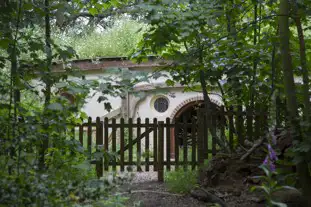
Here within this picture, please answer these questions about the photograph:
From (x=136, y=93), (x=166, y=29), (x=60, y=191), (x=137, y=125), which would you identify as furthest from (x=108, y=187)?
(x=137, y=125)

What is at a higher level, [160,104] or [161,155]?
[160,104]

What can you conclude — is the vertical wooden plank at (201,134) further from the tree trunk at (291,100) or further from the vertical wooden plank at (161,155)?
the tree trunk at (291,100)

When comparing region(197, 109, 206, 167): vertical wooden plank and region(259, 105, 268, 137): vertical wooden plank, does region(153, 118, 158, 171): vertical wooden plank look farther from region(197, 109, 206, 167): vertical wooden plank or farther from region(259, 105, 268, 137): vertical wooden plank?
region(259, 105, 268, 137): vertical wooden plank

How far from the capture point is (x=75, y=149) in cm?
353

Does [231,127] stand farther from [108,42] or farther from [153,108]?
[108,42]

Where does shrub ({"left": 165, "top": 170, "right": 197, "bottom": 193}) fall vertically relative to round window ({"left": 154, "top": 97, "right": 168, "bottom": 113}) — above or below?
below

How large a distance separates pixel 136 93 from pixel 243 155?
3.06m

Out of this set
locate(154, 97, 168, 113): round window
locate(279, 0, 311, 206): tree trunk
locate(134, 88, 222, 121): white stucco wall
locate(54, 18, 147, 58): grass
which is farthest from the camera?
locate(54, 18, 147, 58): grass

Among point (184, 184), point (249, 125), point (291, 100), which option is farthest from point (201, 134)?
point (291, 100)

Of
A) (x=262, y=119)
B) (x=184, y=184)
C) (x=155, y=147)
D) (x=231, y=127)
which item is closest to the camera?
(x=184, y=184)

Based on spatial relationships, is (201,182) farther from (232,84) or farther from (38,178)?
(38,178)

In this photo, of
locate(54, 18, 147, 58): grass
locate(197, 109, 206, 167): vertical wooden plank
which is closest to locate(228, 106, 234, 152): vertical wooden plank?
locate(197, 109, 206, 167): vertical wooden plank

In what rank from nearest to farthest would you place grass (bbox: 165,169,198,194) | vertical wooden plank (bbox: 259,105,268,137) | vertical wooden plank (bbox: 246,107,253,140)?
1. grass (bbox: 165,169,198,194)
2. vertical wooden plank (bbox: 259,105,268,137)
3. vertical wooden plank (bbox: 246,107,253,140)

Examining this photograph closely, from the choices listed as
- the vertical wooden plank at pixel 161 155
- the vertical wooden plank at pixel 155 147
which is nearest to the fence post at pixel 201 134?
the vertical wooden plank at pixel 161 155
